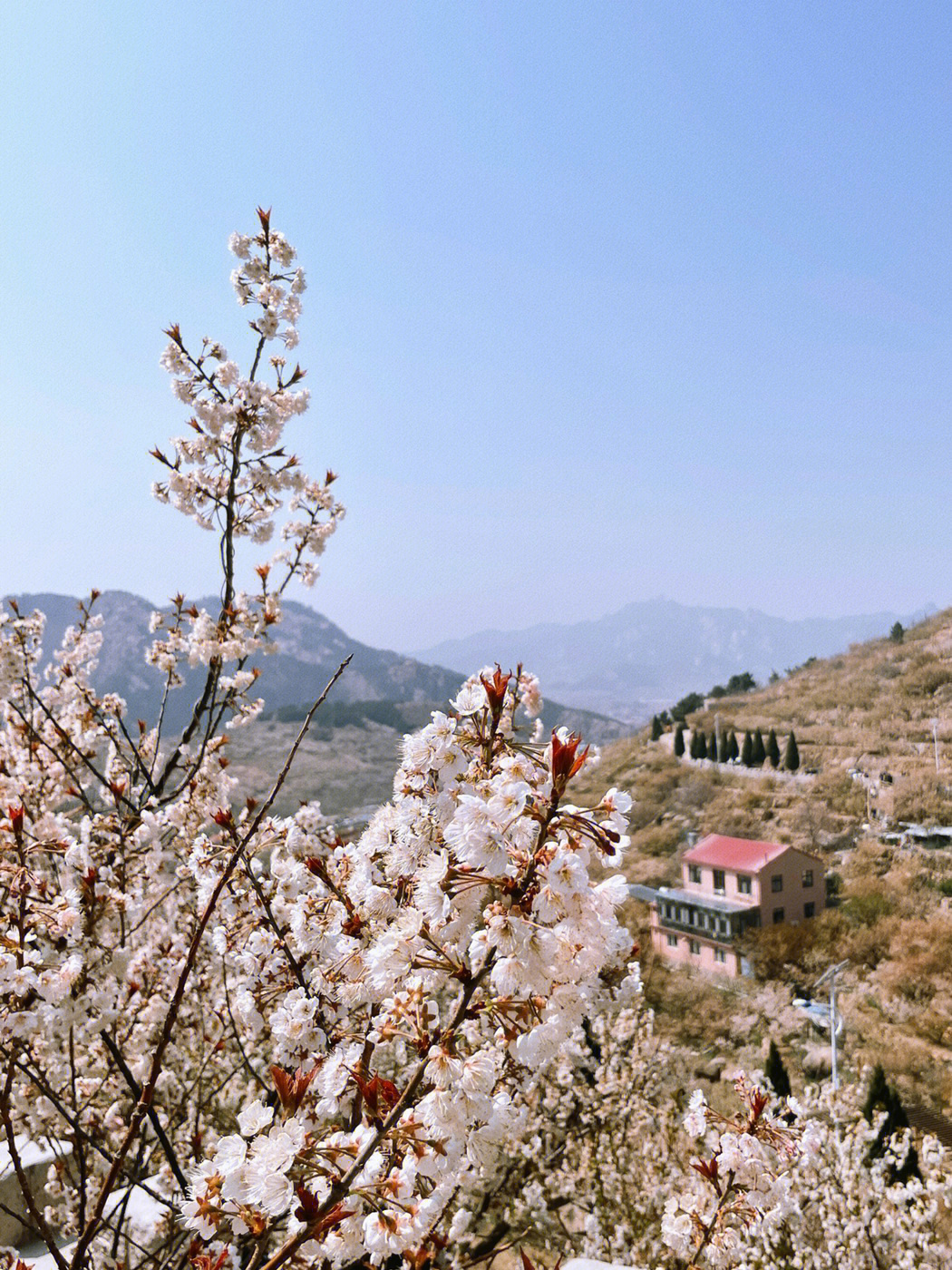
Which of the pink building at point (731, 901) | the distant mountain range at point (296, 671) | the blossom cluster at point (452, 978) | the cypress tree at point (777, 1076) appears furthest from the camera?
the distant mountain range at point (296, 671)

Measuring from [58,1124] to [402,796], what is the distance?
3.68 m

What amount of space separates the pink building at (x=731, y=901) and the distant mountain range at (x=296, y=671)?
43879mm

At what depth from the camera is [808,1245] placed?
6180 mm

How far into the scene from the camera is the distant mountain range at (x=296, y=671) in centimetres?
7344

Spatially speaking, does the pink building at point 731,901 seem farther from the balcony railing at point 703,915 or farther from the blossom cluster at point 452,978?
the blossom cluster at point 452,978

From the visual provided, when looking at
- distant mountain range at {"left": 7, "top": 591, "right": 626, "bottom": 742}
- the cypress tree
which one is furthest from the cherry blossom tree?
distant mountain range at {"left": 7, "top": 591, "right": 626, "bottom": 742}

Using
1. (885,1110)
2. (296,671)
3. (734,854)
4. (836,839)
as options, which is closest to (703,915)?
(734,854)

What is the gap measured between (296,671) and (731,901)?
313 feet

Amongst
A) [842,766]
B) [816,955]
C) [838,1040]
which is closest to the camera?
[838,1040]

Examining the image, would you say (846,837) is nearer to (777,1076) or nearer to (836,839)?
(836,839)

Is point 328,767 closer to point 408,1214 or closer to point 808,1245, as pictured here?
point 808,1245

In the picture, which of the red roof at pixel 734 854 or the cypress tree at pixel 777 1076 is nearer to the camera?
the cypress tree at pixel 777 1076

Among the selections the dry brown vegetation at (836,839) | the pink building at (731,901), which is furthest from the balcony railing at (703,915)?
the dry brown vegetation at (836,839)

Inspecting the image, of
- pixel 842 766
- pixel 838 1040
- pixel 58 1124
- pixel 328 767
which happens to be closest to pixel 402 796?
pixel 58 1124
